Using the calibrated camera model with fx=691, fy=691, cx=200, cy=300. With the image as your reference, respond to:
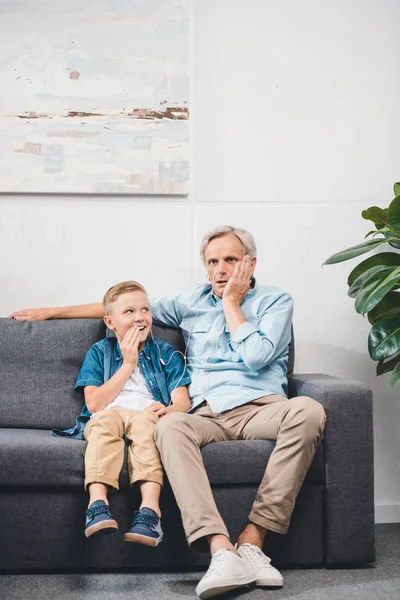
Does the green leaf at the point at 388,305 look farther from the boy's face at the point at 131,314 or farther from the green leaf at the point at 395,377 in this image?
the boy's face at the point at 131,314

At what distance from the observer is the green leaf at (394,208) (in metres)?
2.72

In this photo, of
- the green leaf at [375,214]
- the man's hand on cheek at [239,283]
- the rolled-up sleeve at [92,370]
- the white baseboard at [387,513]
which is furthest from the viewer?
the white baseboard at [387,513]

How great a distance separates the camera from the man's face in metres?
2.77

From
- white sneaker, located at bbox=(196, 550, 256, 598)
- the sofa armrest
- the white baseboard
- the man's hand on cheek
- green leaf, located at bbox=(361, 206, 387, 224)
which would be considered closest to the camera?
white sneaker, located at bbox=(196, 550, 256, 598)

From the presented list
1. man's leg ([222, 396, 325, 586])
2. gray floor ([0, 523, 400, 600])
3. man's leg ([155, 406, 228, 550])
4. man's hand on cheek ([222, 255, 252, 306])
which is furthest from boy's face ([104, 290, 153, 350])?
gray floor ([0, 523, 400, 600])

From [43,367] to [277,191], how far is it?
4.43 ft

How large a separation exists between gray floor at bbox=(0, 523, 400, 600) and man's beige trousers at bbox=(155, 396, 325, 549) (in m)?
0.18

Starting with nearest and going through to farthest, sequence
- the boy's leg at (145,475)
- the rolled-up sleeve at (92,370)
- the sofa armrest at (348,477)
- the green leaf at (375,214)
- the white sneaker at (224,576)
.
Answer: the white sneaker at (224,576)
the boy's leg at (145,475)
the sofa armrest at (348,477)
the rolled-up sleeve at (92,370)
the green leaf at (375,214)

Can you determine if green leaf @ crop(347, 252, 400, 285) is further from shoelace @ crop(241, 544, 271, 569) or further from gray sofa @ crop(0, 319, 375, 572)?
shoelace @ crop(241, 544, 271, 569)

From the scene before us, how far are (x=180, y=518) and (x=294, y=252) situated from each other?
1.45m

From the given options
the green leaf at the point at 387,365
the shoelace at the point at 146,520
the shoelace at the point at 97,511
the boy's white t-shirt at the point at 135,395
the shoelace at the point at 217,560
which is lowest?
the shoelace at the point at 217,560

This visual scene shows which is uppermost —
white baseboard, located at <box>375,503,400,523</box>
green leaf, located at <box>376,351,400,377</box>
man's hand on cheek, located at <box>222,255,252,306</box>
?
man's hand on cheek, located at <box>222,255,252,306</box>

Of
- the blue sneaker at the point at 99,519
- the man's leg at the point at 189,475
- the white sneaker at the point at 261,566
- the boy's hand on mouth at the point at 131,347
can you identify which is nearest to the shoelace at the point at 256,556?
the white sneaker at the point at 261,566

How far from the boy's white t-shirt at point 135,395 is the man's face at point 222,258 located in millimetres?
480
